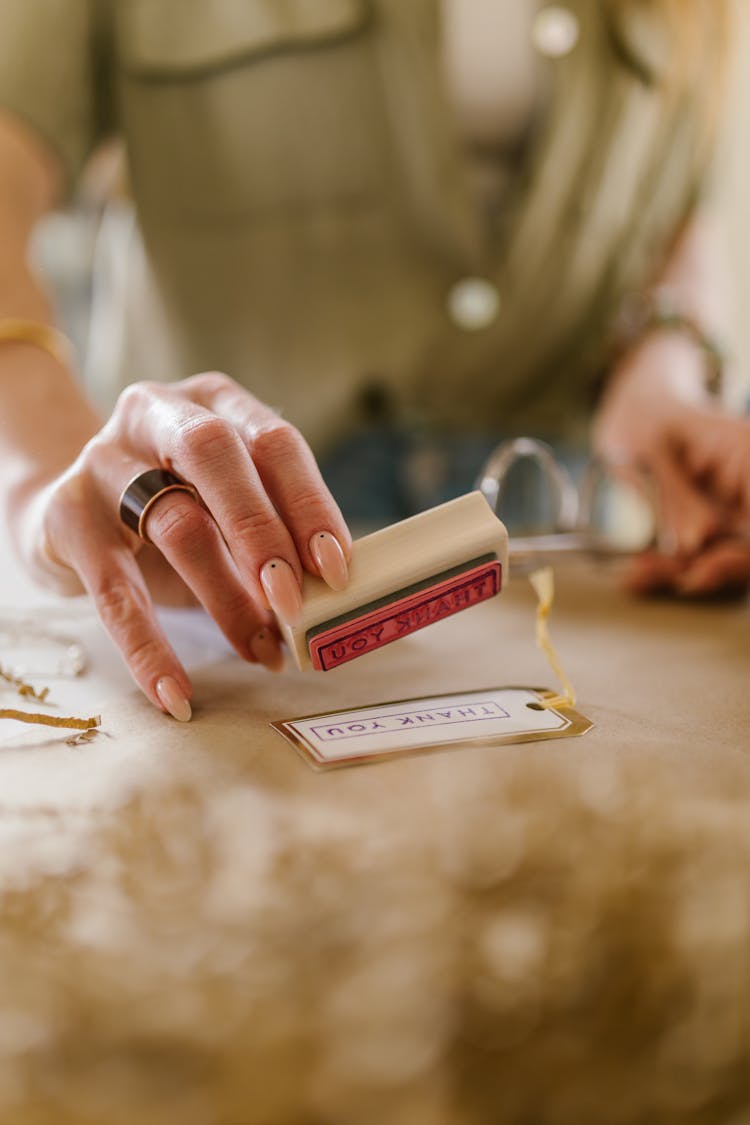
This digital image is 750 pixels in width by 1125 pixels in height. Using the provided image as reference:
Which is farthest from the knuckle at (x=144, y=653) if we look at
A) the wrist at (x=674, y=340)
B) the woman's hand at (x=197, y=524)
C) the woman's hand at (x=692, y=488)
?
the wrist at (x=674, y=340)

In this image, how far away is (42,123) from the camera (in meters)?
0.71

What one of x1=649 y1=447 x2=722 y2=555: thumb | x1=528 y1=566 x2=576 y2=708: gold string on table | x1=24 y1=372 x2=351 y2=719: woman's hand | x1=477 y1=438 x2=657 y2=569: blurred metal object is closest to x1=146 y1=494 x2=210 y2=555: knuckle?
x1=24 y1=372 x2=351 y2=719: woman's hand

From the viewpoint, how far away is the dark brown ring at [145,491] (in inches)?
15.4

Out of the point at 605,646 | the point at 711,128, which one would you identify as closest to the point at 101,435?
the point at 605,646

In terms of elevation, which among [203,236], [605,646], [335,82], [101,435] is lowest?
[605,646]

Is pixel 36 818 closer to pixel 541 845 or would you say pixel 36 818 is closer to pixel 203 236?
pixel 541 845

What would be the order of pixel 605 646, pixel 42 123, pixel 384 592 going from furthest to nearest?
pixel 42 123, pixel 605 646, pixel 384 592

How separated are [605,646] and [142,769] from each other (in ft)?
0.87

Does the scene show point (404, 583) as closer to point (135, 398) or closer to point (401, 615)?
point (401, 615)

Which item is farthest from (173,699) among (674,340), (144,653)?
(674,340)

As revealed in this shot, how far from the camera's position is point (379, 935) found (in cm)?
23

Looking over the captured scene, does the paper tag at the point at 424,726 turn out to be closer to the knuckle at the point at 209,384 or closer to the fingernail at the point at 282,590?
the fingernail at the point at 282,590

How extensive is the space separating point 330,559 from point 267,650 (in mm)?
92

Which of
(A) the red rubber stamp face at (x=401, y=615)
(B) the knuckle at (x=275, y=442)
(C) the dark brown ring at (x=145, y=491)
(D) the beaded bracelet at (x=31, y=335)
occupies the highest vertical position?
(D) the beaded bracelet at (x=31, y=335)
